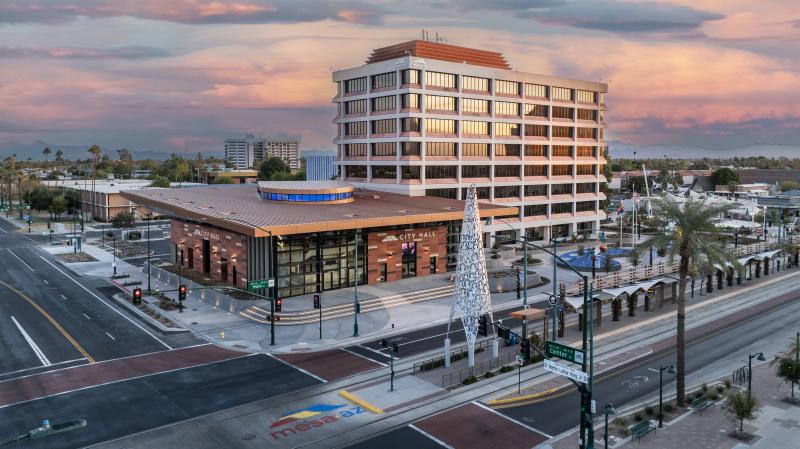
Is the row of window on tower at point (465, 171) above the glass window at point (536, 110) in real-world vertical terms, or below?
below

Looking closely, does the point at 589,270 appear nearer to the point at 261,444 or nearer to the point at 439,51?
the point at 439,51

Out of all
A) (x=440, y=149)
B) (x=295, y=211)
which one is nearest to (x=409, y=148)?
(x=440, y=149)

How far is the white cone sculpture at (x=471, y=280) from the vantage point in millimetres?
40906

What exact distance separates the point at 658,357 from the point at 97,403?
123ft

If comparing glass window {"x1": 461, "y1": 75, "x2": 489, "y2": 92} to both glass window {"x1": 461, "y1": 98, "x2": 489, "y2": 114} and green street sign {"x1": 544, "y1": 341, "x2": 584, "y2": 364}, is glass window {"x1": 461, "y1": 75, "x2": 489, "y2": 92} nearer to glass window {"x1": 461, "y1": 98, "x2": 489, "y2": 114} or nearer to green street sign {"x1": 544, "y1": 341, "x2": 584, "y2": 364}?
glass window {"x1": 461, "y1": 98, "x2": 489, "y2": 114}

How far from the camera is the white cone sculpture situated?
40.9 meters

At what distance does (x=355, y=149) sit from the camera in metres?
101

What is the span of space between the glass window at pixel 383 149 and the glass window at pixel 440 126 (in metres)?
6.06

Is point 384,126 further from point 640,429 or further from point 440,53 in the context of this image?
point 640,429

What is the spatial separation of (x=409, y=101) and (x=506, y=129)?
68.5 ft

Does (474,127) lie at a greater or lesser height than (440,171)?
greater

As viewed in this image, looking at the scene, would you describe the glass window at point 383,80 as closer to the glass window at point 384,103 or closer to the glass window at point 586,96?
the glass window at point 384,103

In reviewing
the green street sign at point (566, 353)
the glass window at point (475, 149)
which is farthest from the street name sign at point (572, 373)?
the glass window at point (475, 149)

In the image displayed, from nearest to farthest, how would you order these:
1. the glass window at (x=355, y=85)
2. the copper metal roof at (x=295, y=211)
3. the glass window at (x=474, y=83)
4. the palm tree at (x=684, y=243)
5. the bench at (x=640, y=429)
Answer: the bench at (x=640, y=429) < the palm tree at (x=684, y=243) < the copper metal roof at (x=295, y=211) < the glass window at (x=474, y=83) < the glass window at (x=355, y=85)
